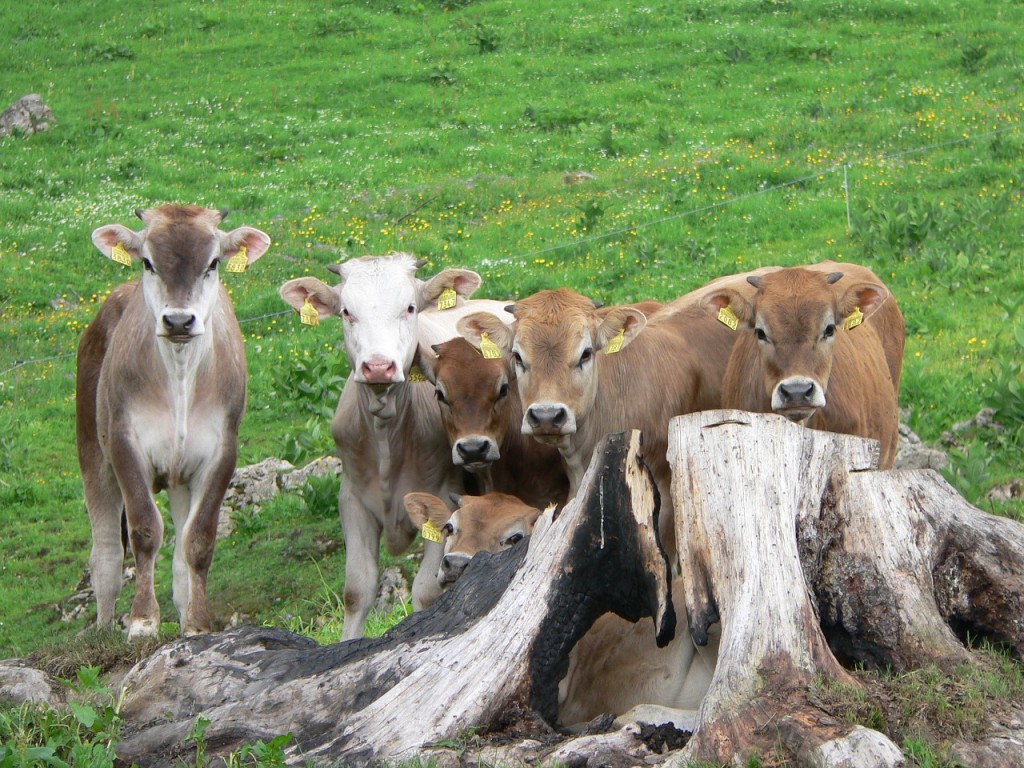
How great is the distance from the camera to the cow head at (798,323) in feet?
24.6

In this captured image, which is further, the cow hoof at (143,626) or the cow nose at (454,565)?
the cow hoof at (143,626)

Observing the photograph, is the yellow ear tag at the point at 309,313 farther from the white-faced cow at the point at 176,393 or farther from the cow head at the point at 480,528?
the cow head at the point at 480,528

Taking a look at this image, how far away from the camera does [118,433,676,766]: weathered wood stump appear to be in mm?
5074

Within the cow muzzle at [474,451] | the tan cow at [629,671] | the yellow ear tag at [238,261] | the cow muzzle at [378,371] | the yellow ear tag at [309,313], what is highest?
the yellow ear tag at [238,261]

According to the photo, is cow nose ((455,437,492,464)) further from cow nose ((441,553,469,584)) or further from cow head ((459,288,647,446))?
cow nose ((441,553,469,584))

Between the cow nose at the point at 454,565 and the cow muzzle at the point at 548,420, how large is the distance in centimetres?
88

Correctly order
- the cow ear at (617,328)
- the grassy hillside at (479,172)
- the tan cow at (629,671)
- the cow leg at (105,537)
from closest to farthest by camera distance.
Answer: the tan cow at (629,671), the cow ear at (617,328), the cow leg at (105,537), the grassy hillside at (479,172)

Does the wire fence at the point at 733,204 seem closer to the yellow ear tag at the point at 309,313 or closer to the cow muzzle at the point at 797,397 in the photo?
the yellow ear tag at the point at 309,313

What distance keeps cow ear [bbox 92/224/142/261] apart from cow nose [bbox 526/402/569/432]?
9.33ft

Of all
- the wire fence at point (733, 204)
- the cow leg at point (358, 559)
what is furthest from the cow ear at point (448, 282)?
the wire fence at point (733, 204)

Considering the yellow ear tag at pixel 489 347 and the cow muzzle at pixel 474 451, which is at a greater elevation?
the yellow ear tag at pixel 489 347

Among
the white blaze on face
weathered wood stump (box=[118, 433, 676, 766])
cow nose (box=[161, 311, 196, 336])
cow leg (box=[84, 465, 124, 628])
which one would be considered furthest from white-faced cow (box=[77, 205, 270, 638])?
weathered wood stump (box=[118, 433, 676, 766])

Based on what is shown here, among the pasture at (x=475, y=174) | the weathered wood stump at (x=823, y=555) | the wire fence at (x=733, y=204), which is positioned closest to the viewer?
the weathered wood stump at (x=823, y=555)

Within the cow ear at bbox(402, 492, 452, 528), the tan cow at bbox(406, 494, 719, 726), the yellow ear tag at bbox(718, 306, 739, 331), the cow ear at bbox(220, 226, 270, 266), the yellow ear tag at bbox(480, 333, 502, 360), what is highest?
the cow ear at bbox(220, 226, 270, 266)
